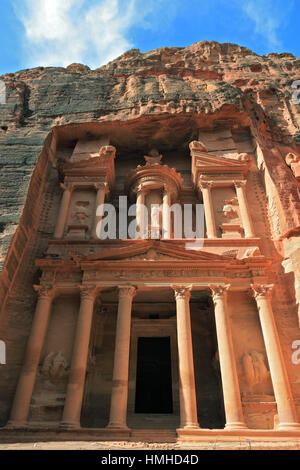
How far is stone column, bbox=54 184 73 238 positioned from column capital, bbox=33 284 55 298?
260 cm

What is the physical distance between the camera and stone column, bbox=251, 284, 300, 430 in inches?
379

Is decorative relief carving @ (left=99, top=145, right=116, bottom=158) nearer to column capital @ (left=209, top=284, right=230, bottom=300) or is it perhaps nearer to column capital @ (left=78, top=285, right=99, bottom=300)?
column capital @ (left=78, top=285, right=99, bottom=300)

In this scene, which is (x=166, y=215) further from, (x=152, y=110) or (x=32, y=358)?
(x=32, y=358)

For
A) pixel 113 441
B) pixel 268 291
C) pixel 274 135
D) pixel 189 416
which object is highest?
pixel 274 135

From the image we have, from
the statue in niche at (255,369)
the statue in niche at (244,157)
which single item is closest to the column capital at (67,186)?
the statue in niche at (244,157)

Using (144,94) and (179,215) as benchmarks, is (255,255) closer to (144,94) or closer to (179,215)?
(179,215)

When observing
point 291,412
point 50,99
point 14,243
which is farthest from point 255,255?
point 50,99

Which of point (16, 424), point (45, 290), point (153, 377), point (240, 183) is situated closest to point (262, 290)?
point (153, 377)

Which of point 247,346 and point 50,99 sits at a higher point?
point 50,99

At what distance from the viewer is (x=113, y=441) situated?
29.2ft

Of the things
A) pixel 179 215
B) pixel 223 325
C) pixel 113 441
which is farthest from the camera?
pixel 179 215

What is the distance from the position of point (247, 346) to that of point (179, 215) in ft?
21.9

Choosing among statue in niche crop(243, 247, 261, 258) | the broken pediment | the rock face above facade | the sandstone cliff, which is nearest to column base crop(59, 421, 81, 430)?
the rock face above facade

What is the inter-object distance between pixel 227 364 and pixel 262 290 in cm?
280
